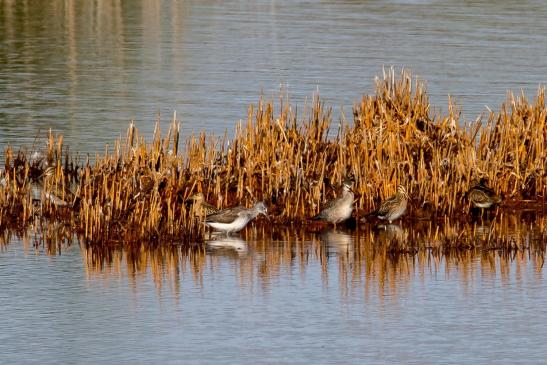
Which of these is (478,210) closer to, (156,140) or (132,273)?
(156,140)

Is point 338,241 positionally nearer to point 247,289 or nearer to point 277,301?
point 247,289

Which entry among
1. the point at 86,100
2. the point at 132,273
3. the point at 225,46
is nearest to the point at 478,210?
the point at 132,273

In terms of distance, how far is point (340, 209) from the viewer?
15586mm

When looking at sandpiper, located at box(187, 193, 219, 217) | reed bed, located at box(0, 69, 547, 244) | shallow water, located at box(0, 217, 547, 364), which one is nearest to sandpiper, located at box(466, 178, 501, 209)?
reed bed, located at box(0, 69, 547, 244)

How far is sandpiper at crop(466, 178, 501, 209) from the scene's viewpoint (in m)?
16.4

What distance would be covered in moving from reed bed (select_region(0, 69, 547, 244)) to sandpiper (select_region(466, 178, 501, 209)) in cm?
19

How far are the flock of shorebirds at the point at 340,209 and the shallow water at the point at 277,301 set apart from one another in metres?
0.20

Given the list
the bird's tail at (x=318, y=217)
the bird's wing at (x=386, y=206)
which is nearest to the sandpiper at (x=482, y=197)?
the bird's wing at (x=386, y=206)

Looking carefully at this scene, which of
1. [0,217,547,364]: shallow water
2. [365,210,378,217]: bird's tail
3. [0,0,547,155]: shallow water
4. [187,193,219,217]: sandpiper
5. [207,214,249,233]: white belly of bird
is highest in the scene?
[0,0,547,155]: shallow water

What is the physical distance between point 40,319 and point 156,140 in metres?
5.12

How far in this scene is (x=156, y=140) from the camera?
16.5 m

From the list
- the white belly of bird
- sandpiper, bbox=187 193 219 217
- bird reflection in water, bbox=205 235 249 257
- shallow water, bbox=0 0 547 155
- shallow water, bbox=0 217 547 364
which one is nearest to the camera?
shallow water, bbox=0 217 547 364

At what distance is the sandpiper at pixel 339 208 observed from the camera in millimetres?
15586

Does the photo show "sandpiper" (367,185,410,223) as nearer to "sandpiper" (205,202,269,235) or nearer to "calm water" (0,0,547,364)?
"calm water" (0,0,547,364)
